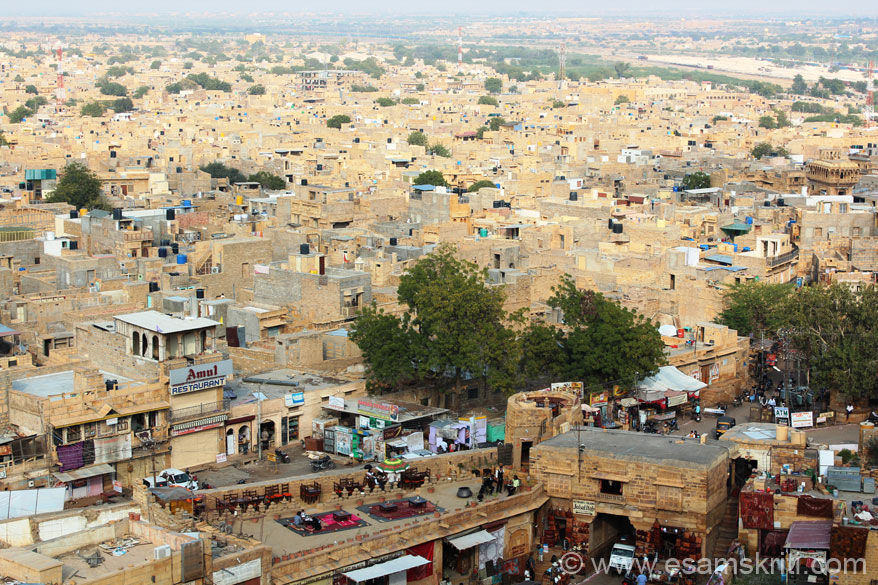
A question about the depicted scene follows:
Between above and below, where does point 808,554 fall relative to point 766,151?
above

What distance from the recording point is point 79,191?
43594mm

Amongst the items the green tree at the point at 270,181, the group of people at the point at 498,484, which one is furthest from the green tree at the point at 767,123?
the group of people at the point at 498,484

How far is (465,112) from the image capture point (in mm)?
93188

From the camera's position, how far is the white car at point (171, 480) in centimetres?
1977

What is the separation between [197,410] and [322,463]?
2.10 metres

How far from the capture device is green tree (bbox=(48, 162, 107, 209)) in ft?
141

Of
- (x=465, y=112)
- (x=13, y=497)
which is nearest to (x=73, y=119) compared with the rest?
(x=465, y=112)

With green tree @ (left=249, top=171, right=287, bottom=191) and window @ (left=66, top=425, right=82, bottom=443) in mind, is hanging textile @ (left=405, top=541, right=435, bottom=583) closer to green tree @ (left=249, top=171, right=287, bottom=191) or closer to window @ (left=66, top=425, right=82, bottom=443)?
window @ (left=66, top=425, right=82, bottom=443)

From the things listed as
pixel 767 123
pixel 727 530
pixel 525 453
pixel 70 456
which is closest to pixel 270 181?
pixel 70 456

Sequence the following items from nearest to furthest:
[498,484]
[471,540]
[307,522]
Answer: [307,522] < [471,540] < [498,484]

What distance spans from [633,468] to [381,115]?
70.4 m

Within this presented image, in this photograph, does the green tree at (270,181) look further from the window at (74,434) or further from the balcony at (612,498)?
the balcony at (612,498)

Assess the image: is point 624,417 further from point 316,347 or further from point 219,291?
point 219,291

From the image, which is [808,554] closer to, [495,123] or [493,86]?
[495,123]
